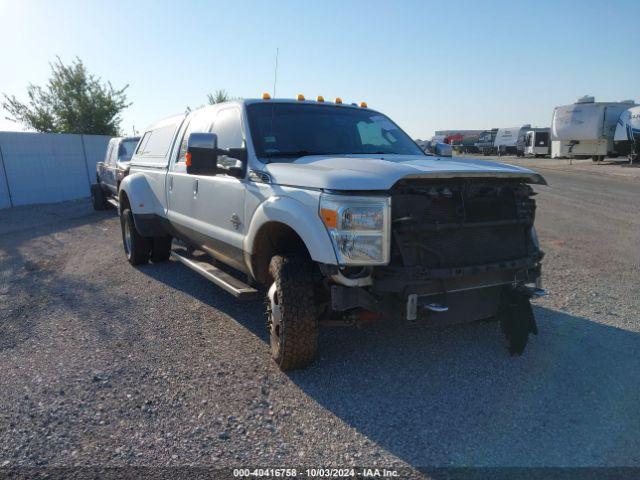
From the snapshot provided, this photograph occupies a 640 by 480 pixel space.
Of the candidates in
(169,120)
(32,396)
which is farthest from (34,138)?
(32,396)

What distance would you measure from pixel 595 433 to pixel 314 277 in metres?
1.93

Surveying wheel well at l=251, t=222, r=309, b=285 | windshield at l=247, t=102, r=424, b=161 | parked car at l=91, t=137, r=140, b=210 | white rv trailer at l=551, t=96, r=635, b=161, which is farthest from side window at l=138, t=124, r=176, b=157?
white rv trailer at l=551, t=96, r=635, b=161

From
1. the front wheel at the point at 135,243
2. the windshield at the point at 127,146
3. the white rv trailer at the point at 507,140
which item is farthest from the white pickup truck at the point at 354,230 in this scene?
the white rv trailer at the point at 507,140

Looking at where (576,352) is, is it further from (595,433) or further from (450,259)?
(450,259)

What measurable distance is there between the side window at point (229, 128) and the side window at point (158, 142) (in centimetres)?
130

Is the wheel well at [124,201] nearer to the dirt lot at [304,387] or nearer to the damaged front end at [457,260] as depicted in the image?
the dirt lot at [304,387]

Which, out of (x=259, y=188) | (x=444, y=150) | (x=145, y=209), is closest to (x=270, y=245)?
(x=259, y=188)

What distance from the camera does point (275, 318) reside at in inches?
148

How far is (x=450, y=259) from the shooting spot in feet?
11.1

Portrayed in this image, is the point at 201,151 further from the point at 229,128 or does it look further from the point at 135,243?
the point at 135,243

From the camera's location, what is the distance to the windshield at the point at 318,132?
4.46m

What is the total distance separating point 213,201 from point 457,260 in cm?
239

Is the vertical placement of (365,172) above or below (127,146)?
above

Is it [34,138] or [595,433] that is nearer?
[595,433]
